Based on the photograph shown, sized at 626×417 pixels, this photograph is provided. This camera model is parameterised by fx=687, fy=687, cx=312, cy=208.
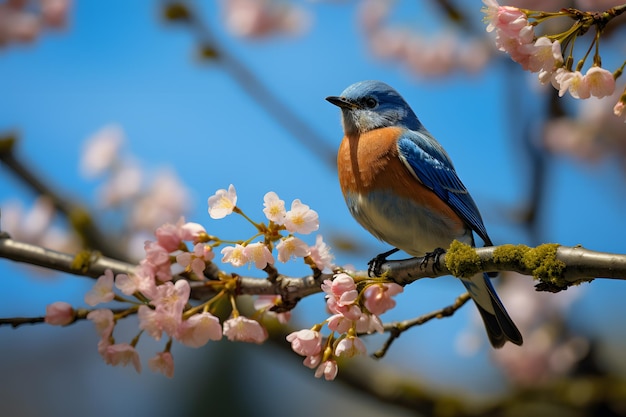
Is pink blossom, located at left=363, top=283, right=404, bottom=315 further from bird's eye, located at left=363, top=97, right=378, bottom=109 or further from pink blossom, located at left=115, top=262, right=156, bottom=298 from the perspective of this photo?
bird's eye, located at left=363, top=97, right=378, bottom=109

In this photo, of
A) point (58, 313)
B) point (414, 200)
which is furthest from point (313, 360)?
point (414, 200)

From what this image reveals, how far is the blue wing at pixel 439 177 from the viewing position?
3.04 m

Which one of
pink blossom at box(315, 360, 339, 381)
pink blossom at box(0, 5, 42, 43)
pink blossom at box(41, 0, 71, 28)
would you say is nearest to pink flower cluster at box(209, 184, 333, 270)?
pink blossom at box(315, 360, 339, 381)

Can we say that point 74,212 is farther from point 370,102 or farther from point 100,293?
point 100,293

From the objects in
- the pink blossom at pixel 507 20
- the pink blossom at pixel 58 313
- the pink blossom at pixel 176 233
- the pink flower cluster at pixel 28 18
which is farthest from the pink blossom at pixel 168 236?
the pink flower cluster at pixel 28 18

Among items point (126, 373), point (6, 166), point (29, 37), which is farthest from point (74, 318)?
point (126, 373)

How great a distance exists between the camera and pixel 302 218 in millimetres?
2100

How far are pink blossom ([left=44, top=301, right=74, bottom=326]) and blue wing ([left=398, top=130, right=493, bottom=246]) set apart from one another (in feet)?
5.04

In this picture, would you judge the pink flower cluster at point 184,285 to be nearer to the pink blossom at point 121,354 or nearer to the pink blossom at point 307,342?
the pink blossom at point 121,354

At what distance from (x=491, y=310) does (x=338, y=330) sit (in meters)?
1.11

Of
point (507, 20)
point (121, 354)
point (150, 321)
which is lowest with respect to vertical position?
point (121, 354)

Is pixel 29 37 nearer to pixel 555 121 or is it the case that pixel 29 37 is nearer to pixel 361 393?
pixel 361 393

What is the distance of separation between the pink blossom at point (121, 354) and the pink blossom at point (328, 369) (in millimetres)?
590

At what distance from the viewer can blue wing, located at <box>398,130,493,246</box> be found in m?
3.04
